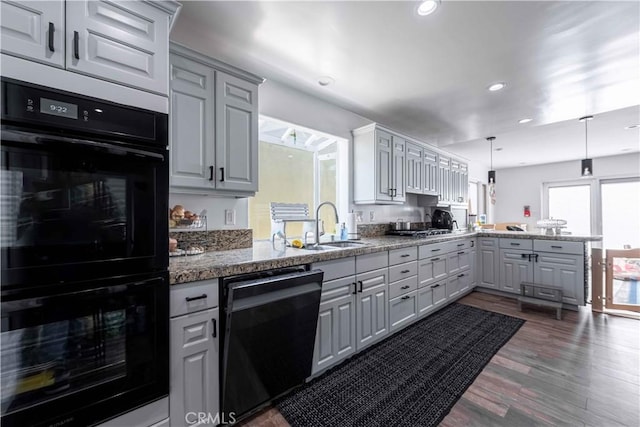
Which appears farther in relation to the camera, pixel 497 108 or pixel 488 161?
pixel 488 161

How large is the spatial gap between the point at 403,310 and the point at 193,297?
2.05m

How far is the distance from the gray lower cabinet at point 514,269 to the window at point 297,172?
101 inches

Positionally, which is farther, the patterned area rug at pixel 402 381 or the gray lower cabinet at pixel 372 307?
the gray lower cabinet at pixel 372 307

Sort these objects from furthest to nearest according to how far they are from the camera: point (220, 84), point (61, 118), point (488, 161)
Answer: point (488, 161) < point (220, 84) < point (61, 118)

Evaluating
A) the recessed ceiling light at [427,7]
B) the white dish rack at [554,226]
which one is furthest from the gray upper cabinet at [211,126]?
the white dish rack at [554,226]

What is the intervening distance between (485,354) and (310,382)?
154cm

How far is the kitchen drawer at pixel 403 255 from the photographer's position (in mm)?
2486

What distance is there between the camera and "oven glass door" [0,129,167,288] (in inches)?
36.1

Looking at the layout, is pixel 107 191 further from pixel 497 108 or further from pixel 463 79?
pixel 497 108

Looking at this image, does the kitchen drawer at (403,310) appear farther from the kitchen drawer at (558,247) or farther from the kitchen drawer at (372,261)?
the kitchen drawer at (558,247)

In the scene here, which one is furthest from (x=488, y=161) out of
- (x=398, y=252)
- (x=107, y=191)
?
(x=107, y=191)

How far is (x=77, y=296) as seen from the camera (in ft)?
3.28

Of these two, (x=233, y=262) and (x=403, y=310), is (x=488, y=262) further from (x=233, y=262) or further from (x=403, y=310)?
(x=233, y=262)

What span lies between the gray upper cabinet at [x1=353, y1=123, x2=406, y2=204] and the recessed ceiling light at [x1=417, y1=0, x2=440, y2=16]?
143 cm
